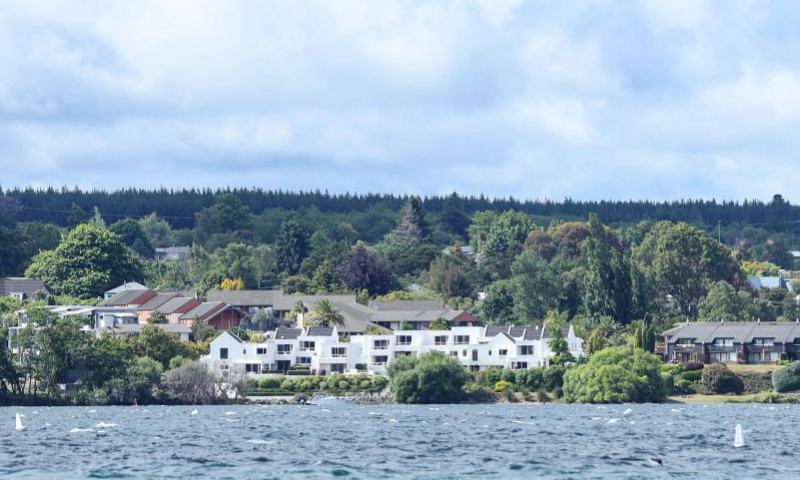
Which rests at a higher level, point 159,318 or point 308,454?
point 159,318

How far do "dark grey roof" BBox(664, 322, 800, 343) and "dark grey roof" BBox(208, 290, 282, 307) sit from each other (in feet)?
148

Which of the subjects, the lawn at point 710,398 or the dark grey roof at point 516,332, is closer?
the lawn at point 710,398

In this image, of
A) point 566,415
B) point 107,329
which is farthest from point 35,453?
point 107,329

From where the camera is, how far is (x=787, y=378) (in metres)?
123

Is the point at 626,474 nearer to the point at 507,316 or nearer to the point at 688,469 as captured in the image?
the point at 688,469

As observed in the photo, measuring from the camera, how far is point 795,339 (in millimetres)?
135375

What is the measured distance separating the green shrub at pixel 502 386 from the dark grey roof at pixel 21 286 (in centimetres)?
6327

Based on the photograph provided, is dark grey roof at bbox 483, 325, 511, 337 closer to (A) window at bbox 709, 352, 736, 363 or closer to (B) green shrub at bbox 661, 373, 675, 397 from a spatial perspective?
(A) window at bbox 709, 352, 736, 363

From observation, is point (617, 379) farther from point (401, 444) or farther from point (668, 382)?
point (401, 444)

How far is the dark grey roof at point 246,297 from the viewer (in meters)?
166

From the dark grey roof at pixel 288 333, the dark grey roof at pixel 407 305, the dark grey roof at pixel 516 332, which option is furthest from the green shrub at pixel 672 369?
the dark grey roof at pixel 288 333

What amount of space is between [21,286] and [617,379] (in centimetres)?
7878

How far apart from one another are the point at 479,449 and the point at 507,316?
8936 cm

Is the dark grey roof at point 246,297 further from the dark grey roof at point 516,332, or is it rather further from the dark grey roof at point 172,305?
the dark grey roof at point 516,332
